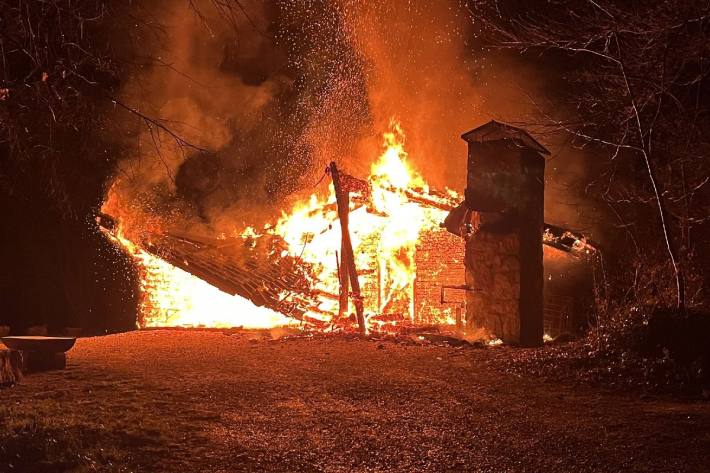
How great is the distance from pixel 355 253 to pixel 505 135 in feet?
18.9

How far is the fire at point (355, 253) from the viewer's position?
15469mm

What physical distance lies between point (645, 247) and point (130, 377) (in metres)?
11.8

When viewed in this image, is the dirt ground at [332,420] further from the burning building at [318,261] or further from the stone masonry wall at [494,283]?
the burning building at [318,261]

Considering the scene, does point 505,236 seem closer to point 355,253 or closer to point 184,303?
point 355,253

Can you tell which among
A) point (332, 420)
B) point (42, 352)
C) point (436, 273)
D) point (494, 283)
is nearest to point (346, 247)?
point (494, 283)

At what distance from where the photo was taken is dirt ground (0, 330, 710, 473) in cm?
502

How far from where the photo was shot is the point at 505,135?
11.4 m

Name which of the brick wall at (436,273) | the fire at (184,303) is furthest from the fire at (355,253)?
the brick wall at (436,273)

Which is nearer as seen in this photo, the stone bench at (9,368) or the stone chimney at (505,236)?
the stone bench at (9,368)

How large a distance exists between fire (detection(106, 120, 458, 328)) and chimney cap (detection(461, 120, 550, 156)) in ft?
12.6

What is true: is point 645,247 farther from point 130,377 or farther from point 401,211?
point 130,377

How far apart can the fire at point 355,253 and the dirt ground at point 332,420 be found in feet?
20.4

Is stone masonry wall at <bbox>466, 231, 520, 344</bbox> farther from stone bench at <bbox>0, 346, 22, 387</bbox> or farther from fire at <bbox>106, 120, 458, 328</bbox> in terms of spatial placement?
stone bench at <bbox>0, 346, 22, 387</bbox>

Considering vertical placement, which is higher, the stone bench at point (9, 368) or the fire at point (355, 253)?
the fire at point (355, 253)
